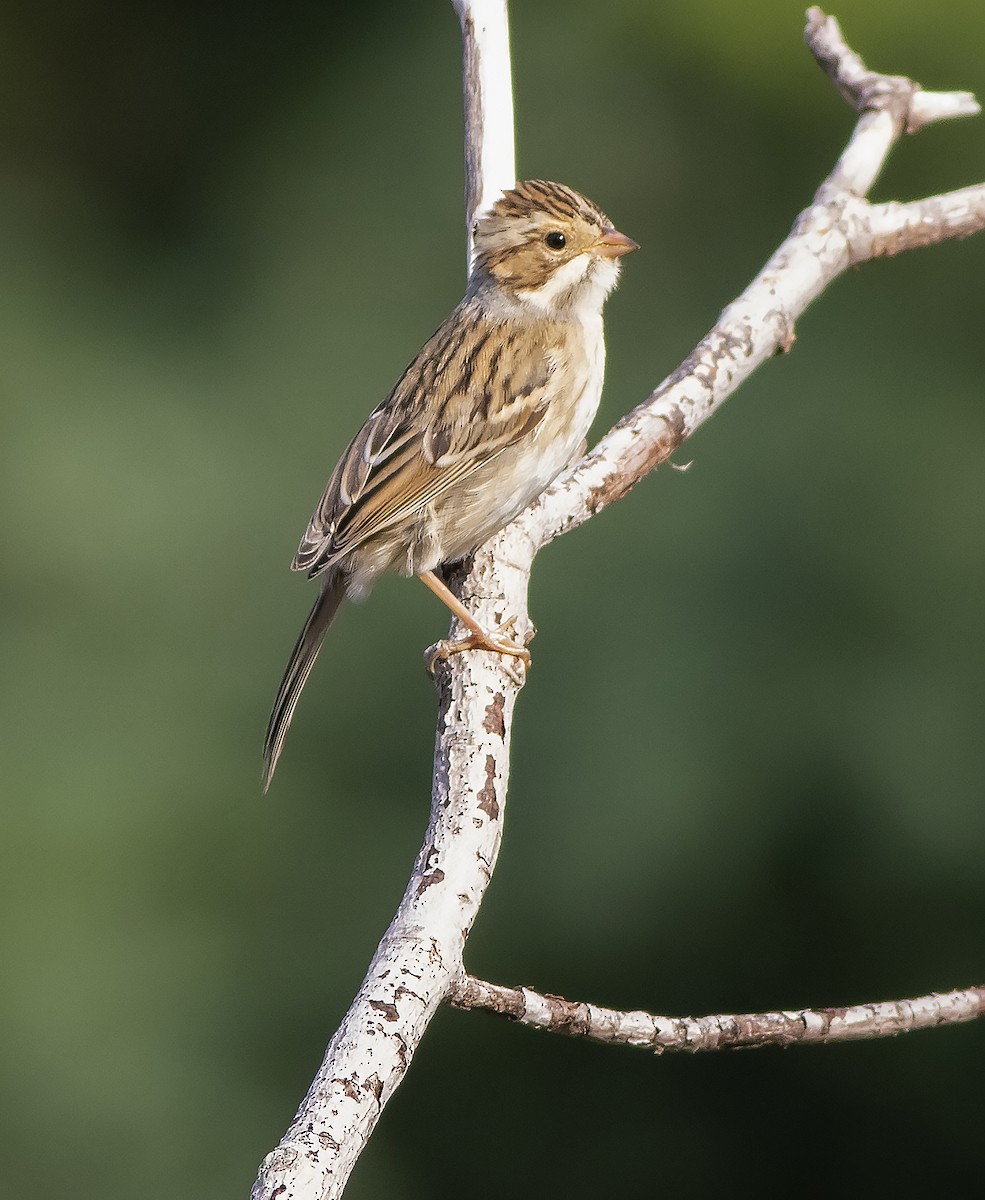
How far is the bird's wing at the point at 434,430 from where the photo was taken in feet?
11.1

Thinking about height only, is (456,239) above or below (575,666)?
above

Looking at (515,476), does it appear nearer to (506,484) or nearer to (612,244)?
(506,484)

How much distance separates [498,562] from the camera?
11.1ft

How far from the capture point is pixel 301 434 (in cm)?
680

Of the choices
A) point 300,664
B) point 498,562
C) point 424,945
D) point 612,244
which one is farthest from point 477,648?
point 612,244

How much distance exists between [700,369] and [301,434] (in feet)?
11.8

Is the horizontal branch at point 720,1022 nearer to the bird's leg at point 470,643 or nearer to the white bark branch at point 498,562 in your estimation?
the white bark branch at point 498,562

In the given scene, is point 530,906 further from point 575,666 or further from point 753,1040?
point 753,1040

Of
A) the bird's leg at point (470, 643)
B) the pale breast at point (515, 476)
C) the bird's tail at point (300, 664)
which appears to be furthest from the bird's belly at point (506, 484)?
the bird's tail at point (300, 664)

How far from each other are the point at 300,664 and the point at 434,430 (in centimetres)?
59

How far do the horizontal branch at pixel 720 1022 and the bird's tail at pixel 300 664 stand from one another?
1.29 metres

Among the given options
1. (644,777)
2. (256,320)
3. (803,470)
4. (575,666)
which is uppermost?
(256,320)

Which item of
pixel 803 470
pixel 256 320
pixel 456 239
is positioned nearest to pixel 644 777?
pixel 803 470

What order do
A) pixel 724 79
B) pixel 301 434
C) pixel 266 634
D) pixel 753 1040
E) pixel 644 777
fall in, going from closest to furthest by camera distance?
pixel 753 1040, pixel 644 777, pixel 266 634, pixel 301 434, pixel 724 79
